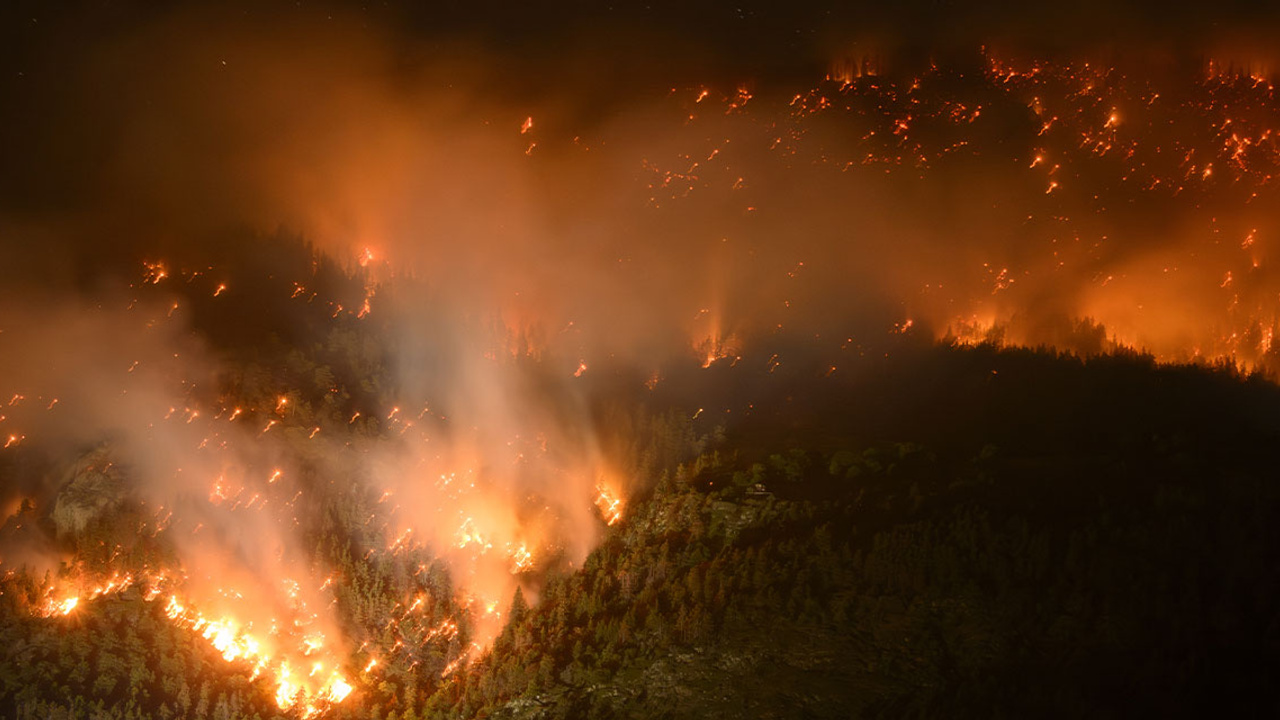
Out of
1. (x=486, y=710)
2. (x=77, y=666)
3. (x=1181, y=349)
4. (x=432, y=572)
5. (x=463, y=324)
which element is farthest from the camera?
(x=463, y=324)

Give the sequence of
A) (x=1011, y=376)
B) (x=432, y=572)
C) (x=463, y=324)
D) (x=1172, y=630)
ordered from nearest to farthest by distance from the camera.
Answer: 1. (x=1172, y=630)
2. (x=432, y=572)
3. (x=1011, y=376)
4. (x=463, y=324)

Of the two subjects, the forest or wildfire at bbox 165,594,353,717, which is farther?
wildfire at bbox 165,594,353,717

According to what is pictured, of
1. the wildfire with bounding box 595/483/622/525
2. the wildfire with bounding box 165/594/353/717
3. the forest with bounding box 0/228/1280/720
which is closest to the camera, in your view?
the forest with bounding box 0/228/1280/720

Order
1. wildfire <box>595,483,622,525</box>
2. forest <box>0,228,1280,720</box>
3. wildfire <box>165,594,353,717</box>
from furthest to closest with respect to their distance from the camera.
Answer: wildfire <box>595,483,622,525</box> < wildfire <box>165,594,353,717</box> < forest <box>0,228,1280,720</box>

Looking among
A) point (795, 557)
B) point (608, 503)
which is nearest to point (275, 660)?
point (608, 503)

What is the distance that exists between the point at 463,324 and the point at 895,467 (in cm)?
9766

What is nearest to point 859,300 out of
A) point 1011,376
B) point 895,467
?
point 1011,376

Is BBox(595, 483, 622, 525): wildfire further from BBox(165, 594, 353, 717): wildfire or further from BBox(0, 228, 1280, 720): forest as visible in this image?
BBox(165, 594, 353, 717): wildfire

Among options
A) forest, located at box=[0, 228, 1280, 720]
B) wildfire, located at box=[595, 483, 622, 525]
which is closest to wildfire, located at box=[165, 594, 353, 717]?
forest, located at box=[0, 228, 1280, 720]

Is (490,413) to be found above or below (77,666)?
above

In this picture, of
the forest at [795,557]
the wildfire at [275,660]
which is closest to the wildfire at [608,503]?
the forest at [795,557]

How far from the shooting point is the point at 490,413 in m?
163

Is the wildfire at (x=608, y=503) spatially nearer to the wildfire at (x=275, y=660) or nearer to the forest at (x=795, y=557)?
the forest at (x=795, y=557)

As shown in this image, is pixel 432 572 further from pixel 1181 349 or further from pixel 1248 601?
pixel 1181 349
